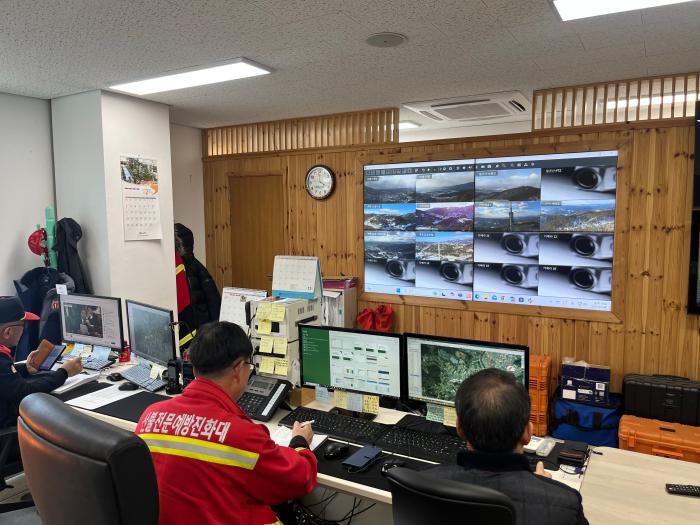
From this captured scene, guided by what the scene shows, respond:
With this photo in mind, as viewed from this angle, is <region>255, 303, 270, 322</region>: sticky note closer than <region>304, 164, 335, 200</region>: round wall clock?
Yes

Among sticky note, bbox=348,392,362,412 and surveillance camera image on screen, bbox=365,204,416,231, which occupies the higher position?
surveillance camera image on screen, bbox=365,204,416,231

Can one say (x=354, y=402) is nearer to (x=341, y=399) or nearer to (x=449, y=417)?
(x=341, y=399)

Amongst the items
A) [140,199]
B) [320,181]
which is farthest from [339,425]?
[320,181]

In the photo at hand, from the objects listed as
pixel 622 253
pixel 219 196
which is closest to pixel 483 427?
pixel 622 253

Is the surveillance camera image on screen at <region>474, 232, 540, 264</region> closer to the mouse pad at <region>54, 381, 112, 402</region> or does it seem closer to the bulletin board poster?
the bulletin board poster

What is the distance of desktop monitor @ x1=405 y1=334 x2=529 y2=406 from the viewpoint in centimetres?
205

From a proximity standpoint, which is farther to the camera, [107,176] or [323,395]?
[107,176]

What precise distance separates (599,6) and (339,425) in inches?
96.2

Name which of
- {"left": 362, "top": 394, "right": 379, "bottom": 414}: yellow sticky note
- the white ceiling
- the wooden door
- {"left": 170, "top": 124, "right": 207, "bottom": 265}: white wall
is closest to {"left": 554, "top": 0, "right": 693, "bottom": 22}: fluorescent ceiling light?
the white ceiling

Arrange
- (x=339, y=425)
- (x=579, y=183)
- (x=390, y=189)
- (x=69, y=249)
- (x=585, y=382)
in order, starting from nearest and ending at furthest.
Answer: (x=339, y=425)
(x=585, y=382)
(x=579, y=183)
(x=69, y=249)
(x=390, y=189)

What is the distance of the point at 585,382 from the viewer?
3898 millimetres

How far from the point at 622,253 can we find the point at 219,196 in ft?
14.3

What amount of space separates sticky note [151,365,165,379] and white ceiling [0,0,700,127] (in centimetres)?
194

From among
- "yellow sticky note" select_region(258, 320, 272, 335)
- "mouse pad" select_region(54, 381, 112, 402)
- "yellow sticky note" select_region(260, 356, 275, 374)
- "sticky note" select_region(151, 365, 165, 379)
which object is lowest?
"mouse pad" select_region(54, 381, 112, 402)
